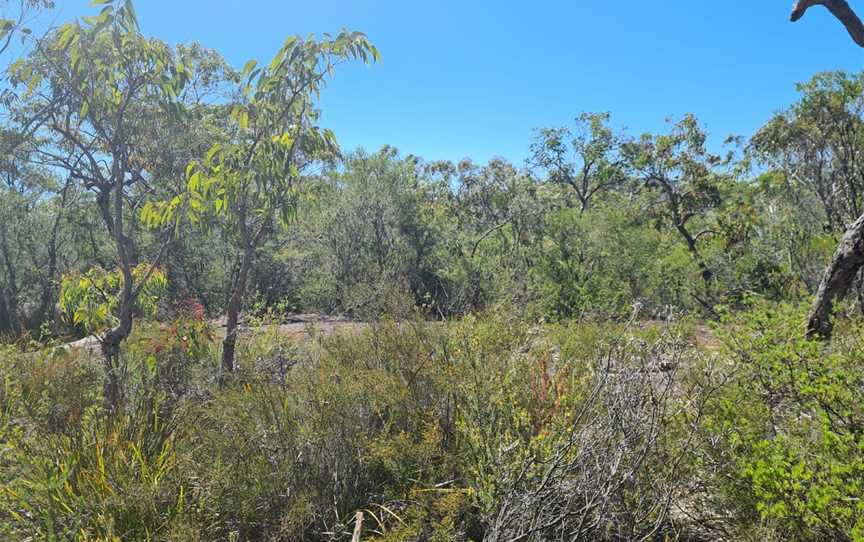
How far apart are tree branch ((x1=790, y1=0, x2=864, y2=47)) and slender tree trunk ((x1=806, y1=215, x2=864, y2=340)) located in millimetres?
1604

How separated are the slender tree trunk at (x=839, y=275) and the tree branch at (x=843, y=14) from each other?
63.1 inches

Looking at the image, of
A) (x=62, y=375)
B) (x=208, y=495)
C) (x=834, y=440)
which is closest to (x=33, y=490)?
(x=208, y=495)

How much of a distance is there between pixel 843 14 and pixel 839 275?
2.22 m

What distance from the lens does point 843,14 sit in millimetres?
4184

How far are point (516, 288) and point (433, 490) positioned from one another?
6809 millimetres

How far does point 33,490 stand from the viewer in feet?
8.06

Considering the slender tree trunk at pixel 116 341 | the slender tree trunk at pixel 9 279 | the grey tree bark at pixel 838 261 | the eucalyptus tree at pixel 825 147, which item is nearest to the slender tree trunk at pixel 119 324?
the slender tree trunk at pixel 116 341

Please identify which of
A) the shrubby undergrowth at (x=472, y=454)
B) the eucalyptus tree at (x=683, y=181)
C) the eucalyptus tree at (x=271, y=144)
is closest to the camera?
the shrubby undergrowth at (x=472, y=454)

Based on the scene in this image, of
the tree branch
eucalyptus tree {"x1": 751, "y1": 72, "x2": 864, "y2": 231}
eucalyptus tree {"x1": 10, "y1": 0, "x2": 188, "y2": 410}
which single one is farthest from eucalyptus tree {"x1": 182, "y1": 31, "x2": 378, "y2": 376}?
eucalyptus tree {"x1": 751, "y1": 72, "x2": 864, "y2": 231}

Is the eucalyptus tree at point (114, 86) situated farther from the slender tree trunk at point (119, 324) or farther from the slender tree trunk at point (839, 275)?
the slender tree trunk at point (839, 275)

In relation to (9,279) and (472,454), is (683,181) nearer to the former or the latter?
(472,454)

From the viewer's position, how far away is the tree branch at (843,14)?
13.5ft

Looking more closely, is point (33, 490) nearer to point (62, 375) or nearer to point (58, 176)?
point (62, 375)

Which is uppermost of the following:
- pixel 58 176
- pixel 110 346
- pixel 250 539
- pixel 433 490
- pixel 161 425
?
pixel 58 176
